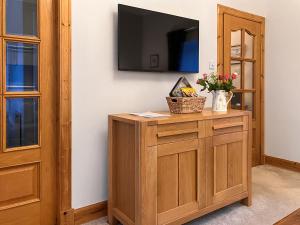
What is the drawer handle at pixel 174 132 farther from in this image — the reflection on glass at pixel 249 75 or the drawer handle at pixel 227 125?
the reflection on glass at pixel 249 75

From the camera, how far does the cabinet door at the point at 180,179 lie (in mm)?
1913

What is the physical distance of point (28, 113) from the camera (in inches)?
77.5

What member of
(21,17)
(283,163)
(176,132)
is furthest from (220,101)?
(283,163)

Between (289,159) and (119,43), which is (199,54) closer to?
(119,43)

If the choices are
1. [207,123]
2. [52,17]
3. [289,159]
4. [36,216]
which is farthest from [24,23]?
[289,159]

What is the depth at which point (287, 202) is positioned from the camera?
8.32ft

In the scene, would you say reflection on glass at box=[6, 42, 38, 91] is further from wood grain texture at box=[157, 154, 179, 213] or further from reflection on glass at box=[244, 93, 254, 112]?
reflection on glass at box=[244, 93, 254, 112]

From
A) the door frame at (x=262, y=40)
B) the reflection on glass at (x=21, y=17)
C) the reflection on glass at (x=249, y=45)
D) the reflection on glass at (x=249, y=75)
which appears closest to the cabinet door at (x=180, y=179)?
the reflection on glass at (x=21, y=17)

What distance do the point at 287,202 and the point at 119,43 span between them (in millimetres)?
2088

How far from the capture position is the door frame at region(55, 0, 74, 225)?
1.99 m

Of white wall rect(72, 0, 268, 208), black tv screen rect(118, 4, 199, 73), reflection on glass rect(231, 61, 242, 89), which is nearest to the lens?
white wall rect(72, 0, 268, 208)

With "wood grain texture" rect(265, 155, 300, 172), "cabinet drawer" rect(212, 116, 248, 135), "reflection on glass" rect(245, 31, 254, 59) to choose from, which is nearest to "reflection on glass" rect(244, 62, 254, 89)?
"reflection on glass" rect(245, 31, 254, 59)

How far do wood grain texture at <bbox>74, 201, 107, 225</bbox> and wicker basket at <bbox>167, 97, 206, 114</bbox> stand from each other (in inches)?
38.8

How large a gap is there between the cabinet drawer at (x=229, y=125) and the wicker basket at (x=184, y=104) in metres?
0.20
